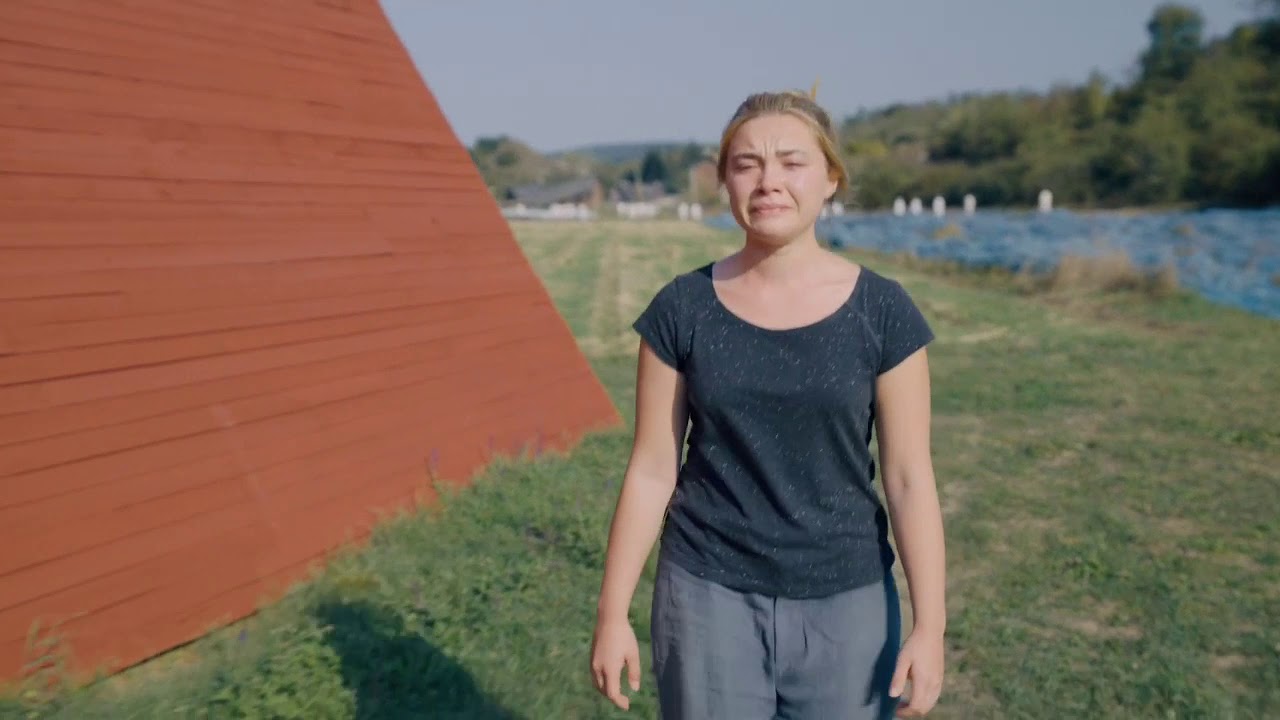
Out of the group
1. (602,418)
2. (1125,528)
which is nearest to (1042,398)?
(1125,528)

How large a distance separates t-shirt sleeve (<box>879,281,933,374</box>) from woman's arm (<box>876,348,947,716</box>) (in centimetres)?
2

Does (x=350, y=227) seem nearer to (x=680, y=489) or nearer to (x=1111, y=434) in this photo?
(x=680, y=489)

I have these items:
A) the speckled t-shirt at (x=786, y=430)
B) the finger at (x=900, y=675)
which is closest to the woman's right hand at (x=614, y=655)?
the speckled t-shirt at (x=786, y=430)

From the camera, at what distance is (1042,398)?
939 centimetres

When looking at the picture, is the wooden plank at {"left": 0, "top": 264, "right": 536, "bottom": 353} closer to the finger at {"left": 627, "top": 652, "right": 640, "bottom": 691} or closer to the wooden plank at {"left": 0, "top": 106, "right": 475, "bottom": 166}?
the wooden plank at {"left": 0, "top": 106, "right": 475, "bottom": 166}

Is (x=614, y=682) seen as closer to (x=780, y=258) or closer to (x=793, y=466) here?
(x=793, y=466)

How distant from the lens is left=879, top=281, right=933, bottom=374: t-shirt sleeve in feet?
5.94

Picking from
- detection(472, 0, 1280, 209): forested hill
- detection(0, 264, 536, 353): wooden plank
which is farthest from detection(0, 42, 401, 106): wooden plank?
detection(472, 0, 1280, 209): forested hill

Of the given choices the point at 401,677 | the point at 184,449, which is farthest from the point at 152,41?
the point at 401,677

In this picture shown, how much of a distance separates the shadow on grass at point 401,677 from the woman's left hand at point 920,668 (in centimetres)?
182

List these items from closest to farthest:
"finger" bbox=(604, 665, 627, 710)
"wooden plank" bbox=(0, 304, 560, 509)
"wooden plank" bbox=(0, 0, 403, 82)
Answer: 1. "finger" bbox=(604, 665, 627, 710)
2. "wooden plank" bbox=(0, 304, 560, 509)
3. "wooden plank" bbox=(0, 0, 403, 82)

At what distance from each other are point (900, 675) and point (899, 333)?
23.3 inches

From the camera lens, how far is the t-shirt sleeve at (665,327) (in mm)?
1890

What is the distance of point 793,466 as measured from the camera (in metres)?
1.84
